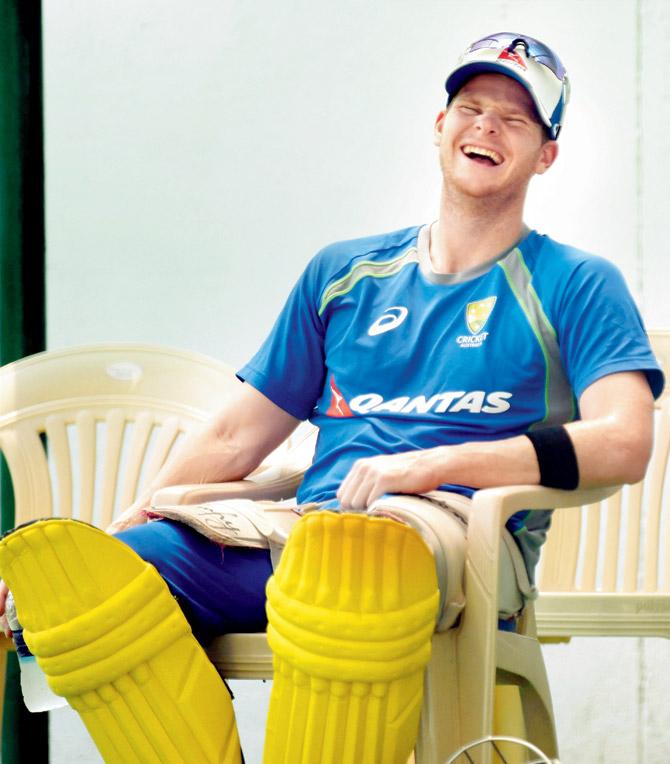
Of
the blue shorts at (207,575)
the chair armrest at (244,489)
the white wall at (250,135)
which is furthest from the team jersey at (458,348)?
the white wall at (250,135)

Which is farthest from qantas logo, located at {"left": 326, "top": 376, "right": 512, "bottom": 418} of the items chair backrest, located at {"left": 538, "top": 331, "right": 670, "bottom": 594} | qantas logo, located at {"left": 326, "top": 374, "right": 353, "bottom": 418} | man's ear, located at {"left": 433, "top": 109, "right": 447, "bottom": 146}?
chair backrest, located at {"left": 538, "top": 331, "right": 670, "bottom": 594}

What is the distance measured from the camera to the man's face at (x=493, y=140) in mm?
1869

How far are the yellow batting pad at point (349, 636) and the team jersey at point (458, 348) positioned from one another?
393 mm

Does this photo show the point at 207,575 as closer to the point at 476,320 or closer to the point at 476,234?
the point at 476,320

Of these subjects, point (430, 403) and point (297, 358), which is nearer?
point (430, 403)

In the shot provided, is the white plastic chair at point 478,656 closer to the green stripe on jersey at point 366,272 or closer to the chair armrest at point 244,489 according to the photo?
the chair armrest at point 244,489

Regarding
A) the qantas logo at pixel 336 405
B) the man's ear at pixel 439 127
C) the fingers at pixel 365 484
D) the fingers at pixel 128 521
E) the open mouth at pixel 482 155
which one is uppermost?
the man's ear at pixel 439 127

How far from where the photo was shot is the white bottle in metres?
1.56

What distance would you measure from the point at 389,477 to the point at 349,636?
1.01 feet

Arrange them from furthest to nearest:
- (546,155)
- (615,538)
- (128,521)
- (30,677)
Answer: (615,538) → (546,155) → (128,521) → (30,677)

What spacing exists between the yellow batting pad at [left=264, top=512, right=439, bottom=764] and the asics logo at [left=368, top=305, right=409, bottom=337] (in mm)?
561

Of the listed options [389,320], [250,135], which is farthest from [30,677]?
[250,135]

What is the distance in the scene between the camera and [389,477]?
61.9 inches

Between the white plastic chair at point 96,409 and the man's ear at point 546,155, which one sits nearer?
the man's ear at point 546,155
